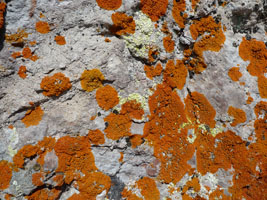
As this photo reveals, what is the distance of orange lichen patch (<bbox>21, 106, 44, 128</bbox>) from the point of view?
2564mm

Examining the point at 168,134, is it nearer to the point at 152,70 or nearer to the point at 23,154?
the point at 152,70

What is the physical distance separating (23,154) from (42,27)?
1.62m

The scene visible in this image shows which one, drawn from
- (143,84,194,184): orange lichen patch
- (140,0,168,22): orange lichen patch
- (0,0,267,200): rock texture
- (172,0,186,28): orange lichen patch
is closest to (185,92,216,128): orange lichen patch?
(0,0,267,200): rock texture

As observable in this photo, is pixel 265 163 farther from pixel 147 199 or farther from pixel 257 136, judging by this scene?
pixel 147 199

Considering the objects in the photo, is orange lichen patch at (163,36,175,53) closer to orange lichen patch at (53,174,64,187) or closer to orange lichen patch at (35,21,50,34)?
orange lichen patch at (35,21,50,34)

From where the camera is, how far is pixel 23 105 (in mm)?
2557

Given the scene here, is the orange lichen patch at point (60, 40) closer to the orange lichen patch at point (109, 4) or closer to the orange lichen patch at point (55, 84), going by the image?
the orange lichen patch at point (55, 84)

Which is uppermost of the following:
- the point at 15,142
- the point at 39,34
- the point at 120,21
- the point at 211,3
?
the point at 211,3

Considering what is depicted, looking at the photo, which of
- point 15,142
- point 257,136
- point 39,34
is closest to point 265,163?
point 257,136

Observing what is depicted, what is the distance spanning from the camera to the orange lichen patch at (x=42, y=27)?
105 inches

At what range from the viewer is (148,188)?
279 centimetres

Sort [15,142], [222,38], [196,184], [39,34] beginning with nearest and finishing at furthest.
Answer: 1. [15,142]
2. [39,34]
3. [196,184]
4. [222,38]

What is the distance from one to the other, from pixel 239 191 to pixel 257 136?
86 cm

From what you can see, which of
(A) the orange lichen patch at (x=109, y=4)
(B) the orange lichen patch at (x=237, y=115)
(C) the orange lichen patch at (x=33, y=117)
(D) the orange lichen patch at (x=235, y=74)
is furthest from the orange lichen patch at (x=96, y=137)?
(D) the orange lichen patch at (x=235, y=74)
